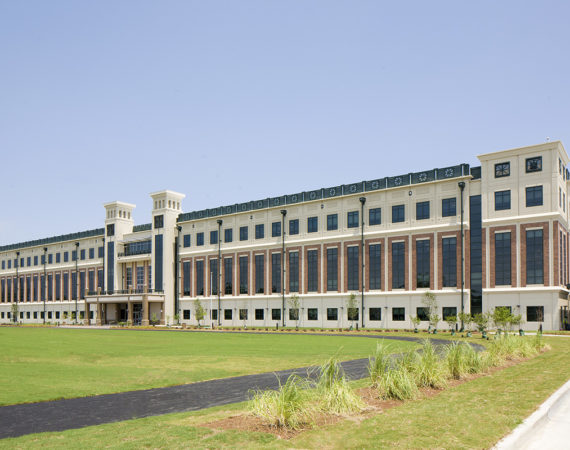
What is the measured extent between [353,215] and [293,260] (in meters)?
11.5

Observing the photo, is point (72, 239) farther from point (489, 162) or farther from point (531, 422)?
point (531, 422)

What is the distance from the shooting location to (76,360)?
2527 centimetres

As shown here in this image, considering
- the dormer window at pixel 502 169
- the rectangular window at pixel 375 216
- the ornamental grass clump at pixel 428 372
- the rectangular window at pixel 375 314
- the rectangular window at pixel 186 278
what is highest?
the dormer window at pixel 502 169

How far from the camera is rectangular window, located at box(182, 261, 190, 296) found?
3510 inches

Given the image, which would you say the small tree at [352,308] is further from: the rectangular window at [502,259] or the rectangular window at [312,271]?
the rectangular window at [502,259]

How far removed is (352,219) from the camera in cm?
7050

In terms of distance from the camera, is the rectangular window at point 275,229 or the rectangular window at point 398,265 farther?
the rectangular window at point 275,229

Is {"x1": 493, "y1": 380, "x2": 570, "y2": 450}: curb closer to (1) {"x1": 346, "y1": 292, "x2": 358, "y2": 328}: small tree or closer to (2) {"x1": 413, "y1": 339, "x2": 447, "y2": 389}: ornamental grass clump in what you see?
(2) {"x1": 413, "y1": 339, "x2": 447, "y2": 389}: ornamental grass clump

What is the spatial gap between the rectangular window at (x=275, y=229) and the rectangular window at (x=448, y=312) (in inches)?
1065

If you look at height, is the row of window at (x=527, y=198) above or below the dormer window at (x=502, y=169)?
below

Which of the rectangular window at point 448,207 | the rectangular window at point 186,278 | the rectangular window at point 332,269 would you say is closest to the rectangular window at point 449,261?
the rectangular window at point 448,207

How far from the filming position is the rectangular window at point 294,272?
75188mm

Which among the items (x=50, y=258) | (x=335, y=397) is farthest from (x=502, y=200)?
(x=50, y=258)

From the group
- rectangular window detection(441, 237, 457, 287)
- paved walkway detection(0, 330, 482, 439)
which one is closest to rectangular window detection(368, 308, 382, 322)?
rectangular window detection(441, 237, 457, 287)
